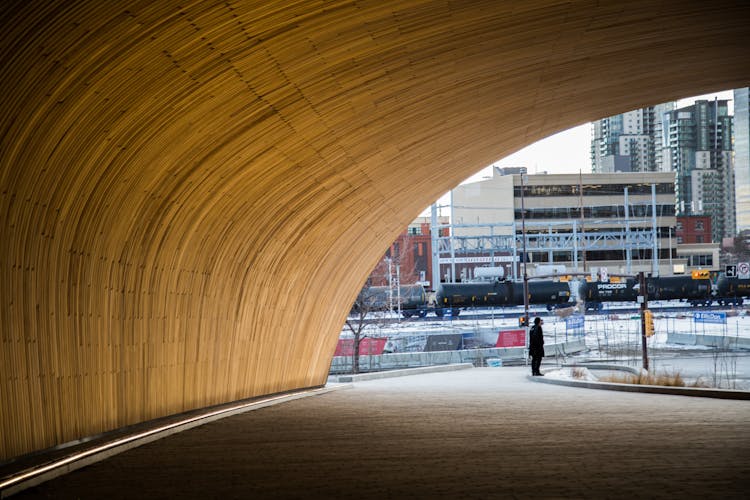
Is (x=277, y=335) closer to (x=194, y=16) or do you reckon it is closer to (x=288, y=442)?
(x=288, y=442)

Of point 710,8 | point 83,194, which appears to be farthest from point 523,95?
point 83,194

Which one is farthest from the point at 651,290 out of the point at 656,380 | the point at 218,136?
the point at 218,136

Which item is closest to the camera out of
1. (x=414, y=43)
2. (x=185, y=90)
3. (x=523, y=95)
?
(x=185, y=90)

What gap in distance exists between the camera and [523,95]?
45.2 ft

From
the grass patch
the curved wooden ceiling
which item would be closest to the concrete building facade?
the grass patch

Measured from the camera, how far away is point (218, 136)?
1002cm

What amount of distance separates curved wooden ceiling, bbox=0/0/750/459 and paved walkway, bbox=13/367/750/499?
100 centimetres

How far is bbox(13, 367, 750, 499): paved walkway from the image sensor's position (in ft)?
23.6

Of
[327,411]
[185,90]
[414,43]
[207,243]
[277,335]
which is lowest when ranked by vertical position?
[327,411]

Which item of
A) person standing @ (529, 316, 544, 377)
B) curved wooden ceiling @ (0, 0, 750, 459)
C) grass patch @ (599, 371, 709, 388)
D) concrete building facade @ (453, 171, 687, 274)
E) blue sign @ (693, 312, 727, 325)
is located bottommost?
blue sign @ (693, 312, 727, 325)

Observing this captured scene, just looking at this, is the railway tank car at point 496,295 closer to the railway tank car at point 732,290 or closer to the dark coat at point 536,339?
the railway tank car at point 732,290

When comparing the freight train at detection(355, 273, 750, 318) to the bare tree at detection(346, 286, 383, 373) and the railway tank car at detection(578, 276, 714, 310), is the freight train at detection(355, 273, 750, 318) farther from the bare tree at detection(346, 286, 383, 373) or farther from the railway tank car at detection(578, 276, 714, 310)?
the bare tree at detection(346, 286, 383, 373)

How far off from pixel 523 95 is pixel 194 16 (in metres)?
7.35

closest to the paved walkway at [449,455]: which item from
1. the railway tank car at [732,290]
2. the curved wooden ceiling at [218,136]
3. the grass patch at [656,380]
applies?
the curved wooden ceiling at [218,136]
